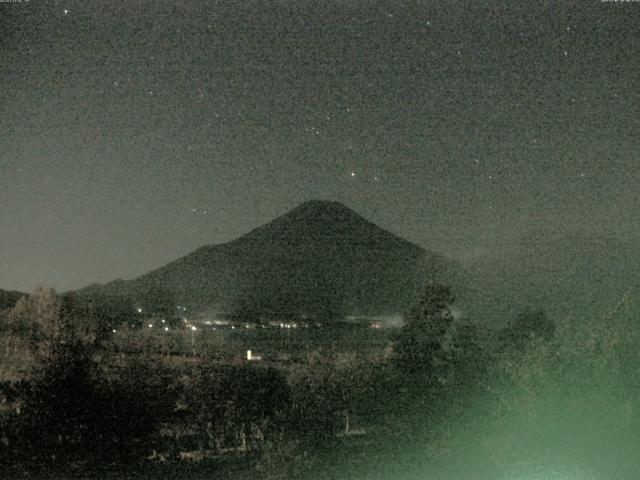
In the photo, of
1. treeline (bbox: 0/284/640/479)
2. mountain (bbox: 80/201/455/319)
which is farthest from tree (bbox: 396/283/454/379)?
mountain (bbox: 80/201/455/319)

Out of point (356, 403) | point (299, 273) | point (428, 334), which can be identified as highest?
point (299, 273)

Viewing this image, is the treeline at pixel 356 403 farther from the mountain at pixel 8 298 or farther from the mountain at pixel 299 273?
the mountain at pixel 299 273

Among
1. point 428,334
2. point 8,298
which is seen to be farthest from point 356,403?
point 8,298

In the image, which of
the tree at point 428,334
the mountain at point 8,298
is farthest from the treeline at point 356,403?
the mountain at point 8,298

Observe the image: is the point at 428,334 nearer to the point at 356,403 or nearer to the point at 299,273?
the point at 356,403

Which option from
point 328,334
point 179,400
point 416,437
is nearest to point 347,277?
point 328,334

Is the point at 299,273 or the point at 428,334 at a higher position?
the point at 299,273

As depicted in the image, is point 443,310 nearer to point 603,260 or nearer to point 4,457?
point 603,260

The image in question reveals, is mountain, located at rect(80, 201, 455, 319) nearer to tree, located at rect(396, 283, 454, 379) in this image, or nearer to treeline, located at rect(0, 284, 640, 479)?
tree, located at rect(396, 283, 454, 379)
